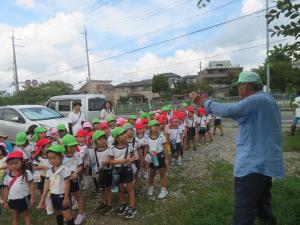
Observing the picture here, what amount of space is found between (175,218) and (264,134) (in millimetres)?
2191

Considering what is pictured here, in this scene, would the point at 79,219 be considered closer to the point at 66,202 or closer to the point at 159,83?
the point at 66,202

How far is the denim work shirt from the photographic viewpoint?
2.83 metres

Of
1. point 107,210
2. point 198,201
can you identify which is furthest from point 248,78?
point 107,210

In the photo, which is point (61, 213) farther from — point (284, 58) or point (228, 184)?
point (284, 58)

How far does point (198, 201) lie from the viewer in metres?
4.93

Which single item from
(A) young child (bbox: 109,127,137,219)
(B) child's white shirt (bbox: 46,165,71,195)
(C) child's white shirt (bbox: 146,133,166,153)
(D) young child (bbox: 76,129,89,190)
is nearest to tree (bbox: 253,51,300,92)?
(A) young child (bbox: 109,127,137,219)

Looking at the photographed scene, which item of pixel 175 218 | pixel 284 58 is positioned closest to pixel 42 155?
pixel 175 218

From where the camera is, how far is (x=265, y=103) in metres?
2.86

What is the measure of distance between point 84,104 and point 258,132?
10.1 m

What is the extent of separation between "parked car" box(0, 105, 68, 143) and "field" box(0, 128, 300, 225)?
4.41 metres

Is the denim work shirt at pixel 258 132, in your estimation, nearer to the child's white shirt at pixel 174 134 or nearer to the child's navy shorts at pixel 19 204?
the child's navy shorts at pixel 19 204

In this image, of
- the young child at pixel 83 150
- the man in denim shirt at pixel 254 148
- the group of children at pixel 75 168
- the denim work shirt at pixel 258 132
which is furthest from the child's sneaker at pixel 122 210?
the denim work shirt at pixel 258 132

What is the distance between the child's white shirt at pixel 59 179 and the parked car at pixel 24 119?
558cm

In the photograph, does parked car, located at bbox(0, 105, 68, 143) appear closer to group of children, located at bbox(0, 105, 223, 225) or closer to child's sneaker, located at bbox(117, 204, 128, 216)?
group of children, located at bbox(0, 105, 223, 225)
